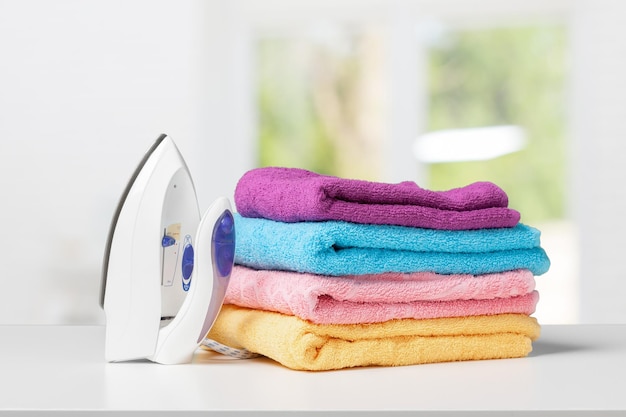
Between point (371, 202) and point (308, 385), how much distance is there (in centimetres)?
21

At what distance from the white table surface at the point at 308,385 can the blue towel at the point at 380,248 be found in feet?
0.35

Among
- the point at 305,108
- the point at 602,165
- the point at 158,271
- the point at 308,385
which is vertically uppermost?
the point at 305,108

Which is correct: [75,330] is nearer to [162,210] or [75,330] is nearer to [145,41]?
[162,210]

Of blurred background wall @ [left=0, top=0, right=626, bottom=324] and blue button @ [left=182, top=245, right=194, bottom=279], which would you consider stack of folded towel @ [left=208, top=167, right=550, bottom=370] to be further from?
blurred background wall @ [left=0, top=0, right=626, bottom=324]

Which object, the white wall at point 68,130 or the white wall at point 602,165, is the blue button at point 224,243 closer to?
the white wall at point 68,130

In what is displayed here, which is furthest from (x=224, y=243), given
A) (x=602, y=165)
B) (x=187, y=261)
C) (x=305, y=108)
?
(x=305, y=108)

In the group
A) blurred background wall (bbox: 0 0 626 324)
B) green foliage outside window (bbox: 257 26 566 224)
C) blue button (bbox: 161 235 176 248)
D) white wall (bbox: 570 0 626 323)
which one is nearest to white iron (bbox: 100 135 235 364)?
blue button (bbox: 161 235 176 248)

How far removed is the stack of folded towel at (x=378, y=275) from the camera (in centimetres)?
88

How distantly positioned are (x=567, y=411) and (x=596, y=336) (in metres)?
0.52

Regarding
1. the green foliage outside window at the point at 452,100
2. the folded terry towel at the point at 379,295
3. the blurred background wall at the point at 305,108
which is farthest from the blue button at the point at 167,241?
the green foliage outside window at the point at 452,100

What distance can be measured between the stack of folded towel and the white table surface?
0.09 ft

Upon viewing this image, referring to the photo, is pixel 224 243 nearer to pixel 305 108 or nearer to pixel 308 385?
pixel 308 385

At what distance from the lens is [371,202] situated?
3.01 feet

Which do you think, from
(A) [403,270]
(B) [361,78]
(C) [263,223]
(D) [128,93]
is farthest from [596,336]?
(B) [361,78]
